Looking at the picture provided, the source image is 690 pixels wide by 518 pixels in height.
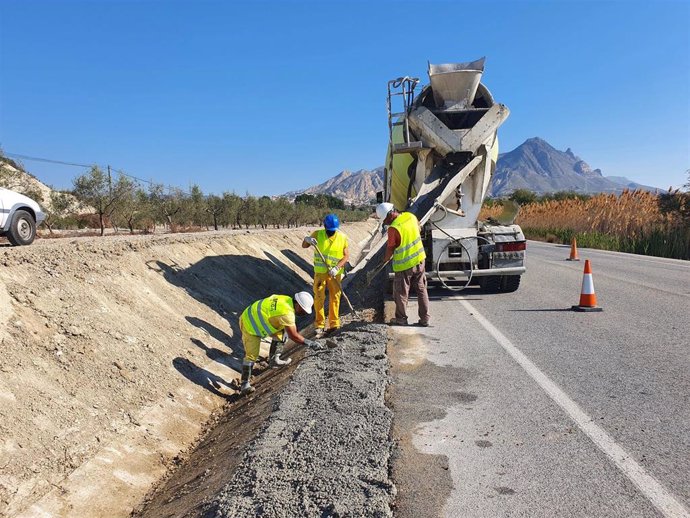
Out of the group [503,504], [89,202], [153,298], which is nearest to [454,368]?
[503,504]

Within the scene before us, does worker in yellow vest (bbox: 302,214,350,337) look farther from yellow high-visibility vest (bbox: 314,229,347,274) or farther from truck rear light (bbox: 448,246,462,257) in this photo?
truck rear light (bbox: 448,246,462,257)

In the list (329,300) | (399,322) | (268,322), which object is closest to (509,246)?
(399,322)

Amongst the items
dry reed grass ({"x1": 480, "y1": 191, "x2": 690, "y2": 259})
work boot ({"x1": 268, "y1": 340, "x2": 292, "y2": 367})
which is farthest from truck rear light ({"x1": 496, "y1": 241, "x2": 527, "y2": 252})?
dry reed grass ({"x1": 480, "y1": 191, "x2": 690, "y2": 259})

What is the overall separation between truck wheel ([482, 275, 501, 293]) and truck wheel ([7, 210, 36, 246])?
371 inches

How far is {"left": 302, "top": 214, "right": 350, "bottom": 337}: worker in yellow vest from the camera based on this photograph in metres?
7.32

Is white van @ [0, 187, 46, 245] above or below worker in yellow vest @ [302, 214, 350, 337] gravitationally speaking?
above

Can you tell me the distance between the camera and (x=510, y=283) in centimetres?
998

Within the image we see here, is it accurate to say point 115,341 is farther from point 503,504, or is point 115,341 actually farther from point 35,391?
point 503,504

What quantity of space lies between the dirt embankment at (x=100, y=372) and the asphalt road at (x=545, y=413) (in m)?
2.34

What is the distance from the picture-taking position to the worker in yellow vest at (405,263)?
23.8 ft

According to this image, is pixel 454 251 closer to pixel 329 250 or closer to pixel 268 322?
pixel 329 250

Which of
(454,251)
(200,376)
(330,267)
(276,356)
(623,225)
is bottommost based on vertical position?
(200,376)

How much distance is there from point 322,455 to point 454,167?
707 centimetres

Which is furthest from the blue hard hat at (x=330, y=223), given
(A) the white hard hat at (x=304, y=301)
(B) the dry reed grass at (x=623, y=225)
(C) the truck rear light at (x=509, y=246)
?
(B) the dry reed grass at (x=623, y=225)
